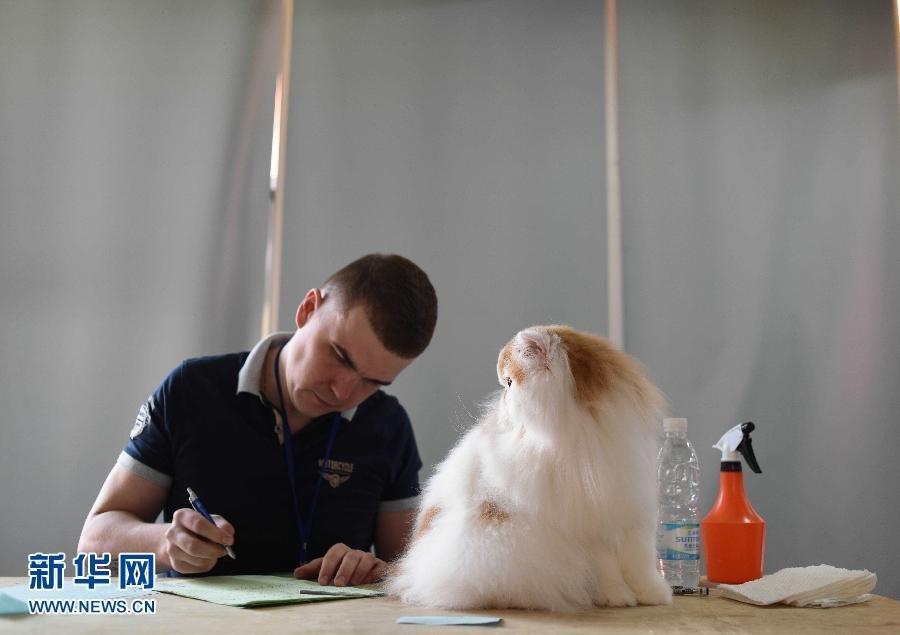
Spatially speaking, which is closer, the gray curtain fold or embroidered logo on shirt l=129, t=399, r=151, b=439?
embroidered logo on shirt l=129, t=399, r=151, b=439

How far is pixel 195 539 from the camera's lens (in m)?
1.07

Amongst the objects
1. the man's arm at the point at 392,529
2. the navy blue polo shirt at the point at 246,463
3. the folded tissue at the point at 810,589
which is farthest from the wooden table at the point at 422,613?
the man's arm at the point at 392,529

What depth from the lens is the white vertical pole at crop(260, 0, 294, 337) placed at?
6.72 feet

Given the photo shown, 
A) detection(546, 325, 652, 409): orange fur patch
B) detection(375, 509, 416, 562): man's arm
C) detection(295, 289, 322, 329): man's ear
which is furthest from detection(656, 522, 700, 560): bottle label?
detection(295, 289, 322, 329): man's ear

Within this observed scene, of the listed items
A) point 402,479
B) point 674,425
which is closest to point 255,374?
point 402,479

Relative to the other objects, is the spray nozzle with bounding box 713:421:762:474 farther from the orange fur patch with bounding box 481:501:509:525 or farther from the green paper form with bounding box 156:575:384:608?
the green paper form with bounding box 156:575:384:608

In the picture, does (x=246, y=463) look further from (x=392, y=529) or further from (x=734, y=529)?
(x=734, y=529)

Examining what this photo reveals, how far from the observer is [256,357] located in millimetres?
1496

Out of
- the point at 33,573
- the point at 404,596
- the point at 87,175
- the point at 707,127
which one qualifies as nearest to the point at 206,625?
the point at 404,596

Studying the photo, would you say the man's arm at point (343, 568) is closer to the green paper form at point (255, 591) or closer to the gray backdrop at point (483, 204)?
the green paper form at point (255, 591)

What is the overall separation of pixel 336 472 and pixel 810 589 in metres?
0.84

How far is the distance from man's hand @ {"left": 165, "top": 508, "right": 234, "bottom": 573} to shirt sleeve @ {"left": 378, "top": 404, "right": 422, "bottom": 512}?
1.76 feet

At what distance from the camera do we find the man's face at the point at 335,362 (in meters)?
1.35

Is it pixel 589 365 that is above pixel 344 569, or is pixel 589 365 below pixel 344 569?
above
